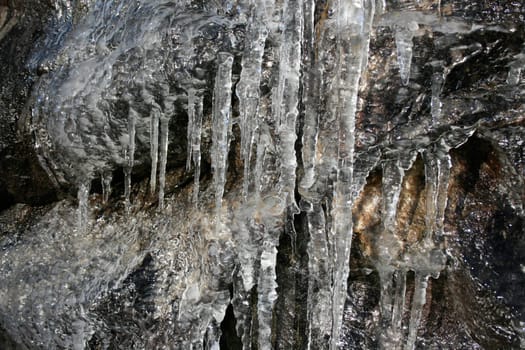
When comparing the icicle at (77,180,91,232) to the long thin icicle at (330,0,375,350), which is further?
the icicle at (77,180,91,232)

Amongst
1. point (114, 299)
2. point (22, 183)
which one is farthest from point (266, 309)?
point (22, 183)

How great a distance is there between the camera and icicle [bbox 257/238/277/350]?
2.49m

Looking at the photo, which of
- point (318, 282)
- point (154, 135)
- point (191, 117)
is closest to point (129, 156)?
point (154, 135)

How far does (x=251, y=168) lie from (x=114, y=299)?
0.90 m

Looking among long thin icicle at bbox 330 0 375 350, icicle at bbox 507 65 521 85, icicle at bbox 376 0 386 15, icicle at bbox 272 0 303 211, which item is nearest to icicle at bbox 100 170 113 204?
icicle at bbox 272 0 303 211

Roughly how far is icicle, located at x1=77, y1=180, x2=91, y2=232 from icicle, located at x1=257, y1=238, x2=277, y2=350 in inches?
45.1

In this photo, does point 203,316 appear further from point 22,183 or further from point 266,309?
point 22,183

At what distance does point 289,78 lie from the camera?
7.59ft

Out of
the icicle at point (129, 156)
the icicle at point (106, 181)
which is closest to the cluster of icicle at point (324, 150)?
the icicle at point (129, 156)

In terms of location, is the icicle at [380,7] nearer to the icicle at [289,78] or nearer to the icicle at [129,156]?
the icicle at [289,78]

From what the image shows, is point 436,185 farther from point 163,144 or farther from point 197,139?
point 163,144

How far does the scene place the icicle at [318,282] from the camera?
8.01ft

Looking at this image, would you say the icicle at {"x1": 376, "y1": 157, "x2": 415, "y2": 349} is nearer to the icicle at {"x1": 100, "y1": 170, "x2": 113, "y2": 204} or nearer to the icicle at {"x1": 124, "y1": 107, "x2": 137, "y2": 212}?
the icicle at {"x1": 124, "y1": 107, "x2": 137, "y2": 212}

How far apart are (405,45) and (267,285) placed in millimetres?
1107
